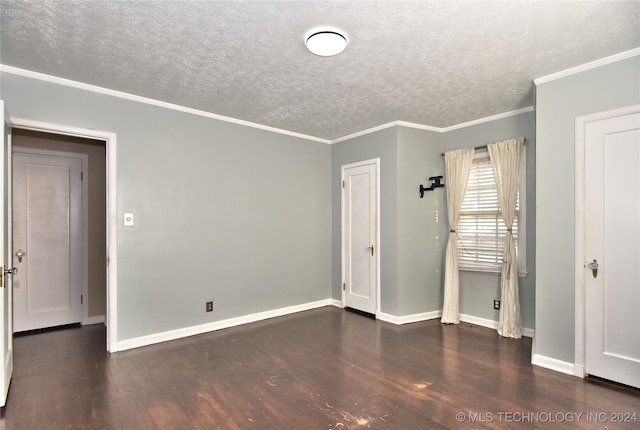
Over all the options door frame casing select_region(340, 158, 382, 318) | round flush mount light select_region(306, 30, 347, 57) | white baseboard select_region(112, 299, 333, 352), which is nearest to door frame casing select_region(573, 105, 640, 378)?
round flush mount light select_region(306, 30, 347, 57)

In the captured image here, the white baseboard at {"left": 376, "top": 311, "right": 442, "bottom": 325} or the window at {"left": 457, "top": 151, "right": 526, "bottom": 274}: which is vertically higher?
the window at {"left": 457, "top": 151, "right": 526, "bottom": 274}

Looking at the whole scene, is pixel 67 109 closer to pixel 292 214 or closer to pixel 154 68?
pixel 154 68

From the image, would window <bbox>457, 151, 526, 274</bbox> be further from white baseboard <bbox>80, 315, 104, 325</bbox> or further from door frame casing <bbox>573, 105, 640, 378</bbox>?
white baseboard <bbox>80, 315, 104, 325</bbox>

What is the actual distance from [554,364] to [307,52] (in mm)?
3300

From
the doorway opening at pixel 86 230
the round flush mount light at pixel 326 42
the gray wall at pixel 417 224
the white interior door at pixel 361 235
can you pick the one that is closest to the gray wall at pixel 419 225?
the gray wall at pixel 417 224

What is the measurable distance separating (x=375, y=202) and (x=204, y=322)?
8.56ft

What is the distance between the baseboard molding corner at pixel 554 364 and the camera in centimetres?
295

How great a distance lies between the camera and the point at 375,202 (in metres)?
4.78

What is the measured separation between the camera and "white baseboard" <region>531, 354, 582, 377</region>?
2955 mm

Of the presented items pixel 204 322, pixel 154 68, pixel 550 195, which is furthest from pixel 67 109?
pixel 550 195

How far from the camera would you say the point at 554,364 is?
3043 mm

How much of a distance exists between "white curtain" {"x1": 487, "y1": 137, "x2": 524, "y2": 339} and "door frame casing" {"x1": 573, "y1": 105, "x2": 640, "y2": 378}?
1007mm

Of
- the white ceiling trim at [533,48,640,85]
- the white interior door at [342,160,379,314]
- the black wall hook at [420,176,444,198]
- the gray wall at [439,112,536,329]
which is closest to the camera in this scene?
the white ceiling trim at [533,48,640,85]

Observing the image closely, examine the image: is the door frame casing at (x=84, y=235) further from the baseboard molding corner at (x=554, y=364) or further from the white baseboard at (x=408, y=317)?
the baseboard molding corner at (x=554, y=364)
